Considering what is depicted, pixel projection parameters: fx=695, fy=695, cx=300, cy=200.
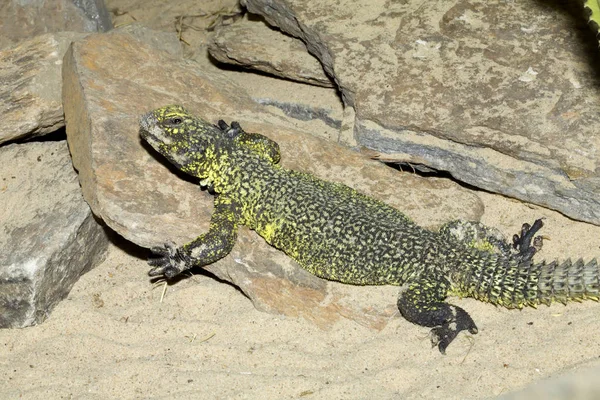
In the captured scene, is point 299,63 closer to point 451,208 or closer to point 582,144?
point 451,208

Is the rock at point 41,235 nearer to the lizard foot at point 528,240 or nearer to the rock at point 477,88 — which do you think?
the rock at point 477,88

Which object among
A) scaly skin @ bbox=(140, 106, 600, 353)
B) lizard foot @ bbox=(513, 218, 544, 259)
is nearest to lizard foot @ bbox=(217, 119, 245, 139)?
scaly skin @ bbox=(140, 106, 600, 353)

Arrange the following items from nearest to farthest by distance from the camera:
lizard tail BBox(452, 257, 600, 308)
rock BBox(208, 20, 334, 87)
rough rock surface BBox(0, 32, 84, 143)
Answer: lizard tail BBox(452, 257, 600, 308) → rough rock surface BBox(0, 32, 84, 143) → rock BBox(208, 20, 334, 87)

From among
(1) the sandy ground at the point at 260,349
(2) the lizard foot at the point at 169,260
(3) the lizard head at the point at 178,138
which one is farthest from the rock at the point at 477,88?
(2) the lizard foot at the point at 169,260

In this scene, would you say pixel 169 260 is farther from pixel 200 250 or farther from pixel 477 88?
pixel 477 88

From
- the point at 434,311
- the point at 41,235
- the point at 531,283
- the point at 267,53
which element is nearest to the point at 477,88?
the point at 531,283

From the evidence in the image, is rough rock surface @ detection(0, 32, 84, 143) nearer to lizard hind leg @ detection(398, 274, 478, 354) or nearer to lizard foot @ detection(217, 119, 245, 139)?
lizard foot @ detection(217, 119, 245, 139)
